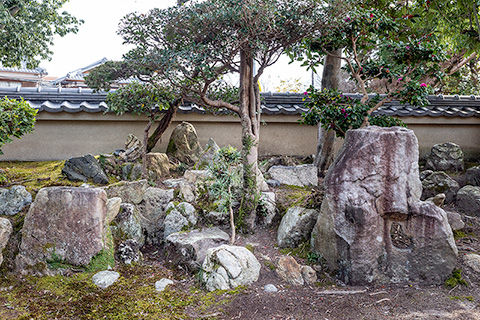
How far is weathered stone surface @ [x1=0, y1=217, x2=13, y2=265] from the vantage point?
4.96 metres

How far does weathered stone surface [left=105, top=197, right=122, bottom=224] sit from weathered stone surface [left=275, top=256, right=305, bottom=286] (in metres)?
2.57

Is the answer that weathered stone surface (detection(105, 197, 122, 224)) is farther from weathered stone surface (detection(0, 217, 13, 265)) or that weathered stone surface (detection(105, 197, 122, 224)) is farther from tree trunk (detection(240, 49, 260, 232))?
tree trunk (detection(240, 49, 260, 232))

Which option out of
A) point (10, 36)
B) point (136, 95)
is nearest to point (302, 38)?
point (136, 95)

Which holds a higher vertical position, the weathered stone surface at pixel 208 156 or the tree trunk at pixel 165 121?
the tree trunk at pixel 165 121

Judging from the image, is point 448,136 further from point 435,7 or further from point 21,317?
point 21,317

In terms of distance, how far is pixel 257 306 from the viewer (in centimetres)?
420

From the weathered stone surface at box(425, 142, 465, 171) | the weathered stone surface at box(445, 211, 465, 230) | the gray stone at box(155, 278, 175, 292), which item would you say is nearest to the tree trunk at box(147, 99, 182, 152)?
the gray stone at box(155, 278, 175, 292)

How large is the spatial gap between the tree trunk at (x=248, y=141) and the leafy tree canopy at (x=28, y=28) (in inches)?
207

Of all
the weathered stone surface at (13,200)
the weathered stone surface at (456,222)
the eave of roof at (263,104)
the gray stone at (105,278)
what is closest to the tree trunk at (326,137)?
the eave of roof at (263,104)

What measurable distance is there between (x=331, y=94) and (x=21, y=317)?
18.2 ft

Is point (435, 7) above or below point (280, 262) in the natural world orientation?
above

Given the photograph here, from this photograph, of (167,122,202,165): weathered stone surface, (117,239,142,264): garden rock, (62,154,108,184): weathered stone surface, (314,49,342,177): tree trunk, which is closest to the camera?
(117,239,142,264): garden rock

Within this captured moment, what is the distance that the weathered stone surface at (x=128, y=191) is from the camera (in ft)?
Answer: 20.4

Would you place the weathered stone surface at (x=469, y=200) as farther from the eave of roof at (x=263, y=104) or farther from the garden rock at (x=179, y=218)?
the garden rock at (x=179, y=218)
